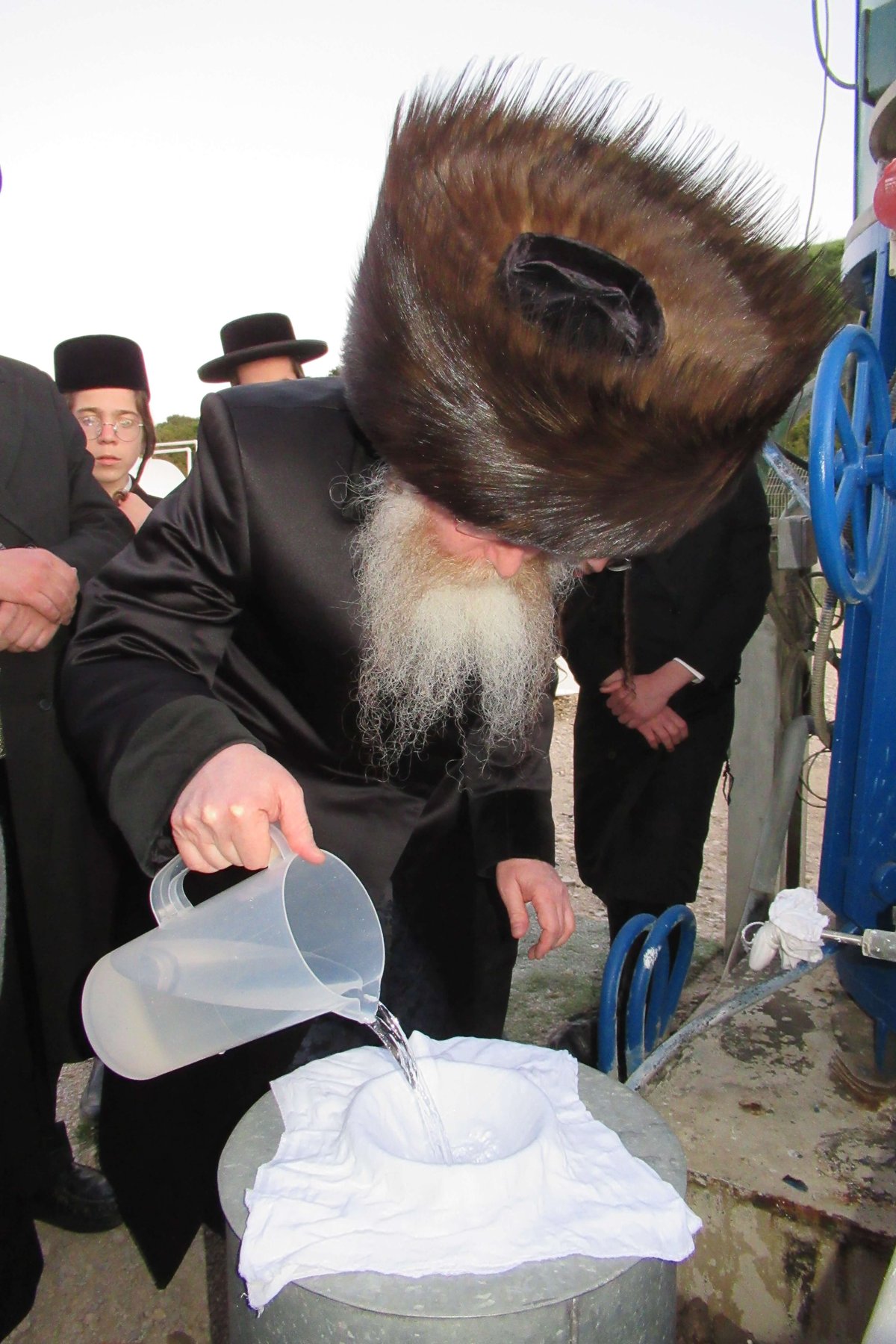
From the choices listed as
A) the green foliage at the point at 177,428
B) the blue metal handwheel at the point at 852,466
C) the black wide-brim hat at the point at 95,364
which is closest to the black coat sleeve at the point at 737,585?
the blue metal handwheel at the point at 852,466

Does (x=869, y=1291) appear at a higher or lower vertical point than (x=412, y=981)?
lower

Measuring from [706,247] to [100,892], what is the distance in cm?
186

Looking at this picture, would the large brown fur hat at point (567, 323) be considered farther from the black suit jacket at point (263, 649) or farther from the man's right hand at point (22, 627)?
the man's right hand at point (22, 627)

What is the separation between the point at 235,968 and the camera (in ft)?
3.91

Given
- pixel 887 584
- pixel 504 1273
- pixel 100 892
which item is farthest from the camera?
pixel 100 892

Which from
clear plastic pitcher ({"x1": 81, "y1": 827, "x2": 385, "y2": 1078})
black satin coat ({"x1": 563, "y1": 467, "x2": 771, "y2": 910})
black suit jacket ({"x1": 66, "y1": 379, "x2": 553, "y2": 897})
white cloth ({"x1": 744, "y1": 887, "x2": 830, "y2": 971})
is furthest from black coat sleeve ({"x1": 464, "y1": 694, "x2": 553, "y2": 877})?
black satin coat ({"x1": 563, "y1": 467, "x2": 771, "y2": 910})

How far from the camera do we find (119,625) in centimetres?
160

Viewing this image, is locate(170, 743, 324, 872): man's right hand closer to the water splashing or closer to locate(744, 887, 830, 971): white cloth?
the water splashing

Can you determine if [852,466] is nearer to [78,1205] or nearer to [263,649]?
[263,649]

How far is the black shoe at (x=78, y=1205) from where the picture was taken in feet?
7.47

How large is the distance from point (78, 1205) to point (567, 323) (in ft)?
7.03

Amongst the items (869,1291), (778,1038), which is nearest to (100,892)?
(778,1038)

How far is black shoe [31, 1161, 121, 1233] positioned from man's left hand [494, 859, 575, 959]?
1168 mm

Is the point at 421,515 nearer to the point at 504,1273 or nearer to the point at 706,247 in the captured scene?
the point at 706,247
